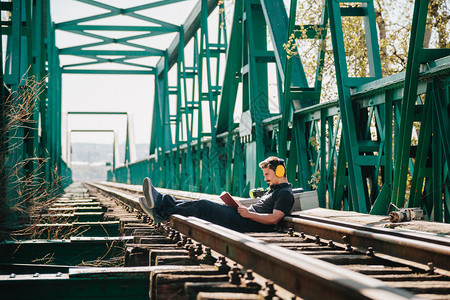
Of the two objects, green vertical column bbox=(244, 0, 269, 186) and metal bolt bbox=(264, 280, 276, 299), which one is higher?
green vertical column bbox=(244, 0, 269, 186)

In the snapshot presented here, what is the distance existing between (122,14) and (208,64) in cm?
714

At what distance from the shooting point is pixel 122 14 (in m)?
24.9

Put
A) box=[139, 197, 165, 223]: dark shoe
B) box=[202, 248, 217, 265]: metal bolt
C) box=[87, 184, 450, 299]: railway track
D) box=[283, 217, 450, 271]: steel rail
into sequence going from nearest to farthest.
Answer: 1. box=[87, 184, 450, 299]: railway track
2. box=[283, 217, 450, 271]: steel rail
3. box=[202, 248, 217, 265]: metal bolt
4. box=[139, 197, 165, 223]: dark shoe

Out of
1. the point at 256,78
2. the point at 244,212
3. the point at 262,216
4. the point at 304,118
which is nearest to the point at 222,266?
the point at 244,212

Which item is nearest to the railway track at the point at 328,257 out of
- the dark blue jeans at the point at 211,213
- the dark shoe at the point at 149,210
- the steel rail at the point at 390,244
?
the steel rail at the point at 390,244

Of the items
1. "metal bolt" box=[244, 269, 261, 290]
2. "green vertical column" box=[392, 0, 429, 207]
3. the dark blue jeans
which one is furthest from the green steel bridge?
"metal bolt" box=[244, 269, 261, 290]

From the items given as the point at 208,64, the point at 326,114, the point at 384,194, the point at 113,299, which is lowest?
the point at 113,299

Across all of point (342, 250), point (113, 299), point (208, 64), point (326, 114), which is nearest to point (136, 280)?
point (113, 299)

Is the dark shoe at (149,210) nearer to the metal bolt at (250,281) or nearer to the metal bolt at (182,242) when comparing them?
the metal bolt at (182,242)

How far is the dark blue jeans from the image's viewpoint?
19.4ft

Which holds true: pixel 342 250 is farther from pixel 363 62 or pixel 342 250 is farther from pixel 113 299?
pixel 363 62

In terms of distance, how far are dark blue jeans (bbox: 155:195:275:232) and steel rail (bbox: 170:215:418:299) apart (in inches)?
56.4

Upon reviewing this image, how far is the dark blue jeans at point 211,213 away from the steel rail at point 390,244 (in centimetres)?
64

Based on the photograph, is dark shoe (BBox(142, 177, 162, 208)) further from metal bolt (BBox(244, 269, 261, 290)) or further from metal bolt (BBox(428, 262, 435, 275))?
metal bolt (BBox(428, 262, 435, 275))
